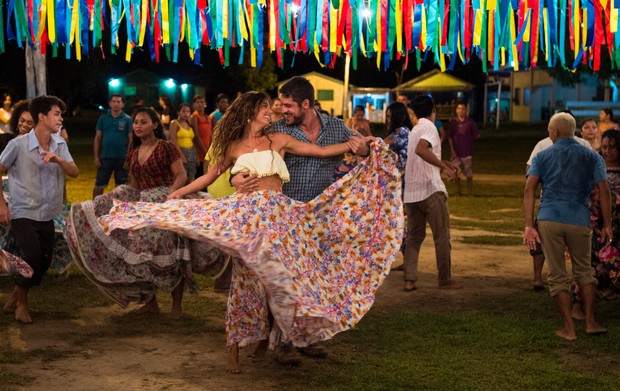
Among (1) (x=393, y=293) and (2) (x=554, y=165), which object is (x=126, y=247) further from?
(2) (x=554, y=165)

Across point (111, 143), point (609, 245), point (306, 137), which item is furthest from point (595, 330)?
point (111, 143)

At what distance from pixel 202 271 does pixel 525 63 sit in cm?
359

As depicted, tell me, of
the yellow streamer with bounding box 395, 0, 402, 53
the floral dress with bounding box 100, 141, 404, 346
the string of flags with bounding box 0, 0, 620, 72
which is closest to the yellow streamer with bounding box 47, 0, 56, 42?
the string of flags with bounding box 0, 0, 620, 72

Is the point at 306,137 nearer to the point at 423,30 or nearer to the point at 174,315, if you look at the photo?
the point at 174,315

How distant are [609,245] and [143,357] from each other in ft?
12.6

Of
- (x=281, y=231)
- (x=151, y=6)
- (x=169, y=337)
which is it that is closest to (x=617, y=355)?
(x=281, y=231)

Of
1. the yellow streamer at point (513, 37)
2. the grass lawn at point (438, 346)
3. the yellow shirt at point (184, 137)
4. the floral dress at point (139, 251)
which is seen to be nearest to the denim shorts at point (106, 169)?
the yellow shirt at point (184, 137)

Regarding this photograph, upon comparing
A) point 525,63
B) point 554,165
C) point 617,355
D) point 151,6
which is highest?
point 151,6

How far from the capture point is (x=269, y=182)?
20.5 ft

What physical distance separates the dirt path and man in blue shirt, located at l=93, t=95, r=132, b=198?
195 inches

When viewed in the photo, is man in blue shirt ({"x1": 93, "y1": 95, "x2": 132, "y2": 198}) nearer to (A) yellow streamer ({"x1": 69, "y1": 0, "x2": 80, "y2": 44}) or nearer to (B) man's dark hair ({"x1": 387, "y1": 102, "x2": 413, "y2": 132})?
(A) yellow streamer ({"x1": 69, "y1": 0, "x2": 80, "y2": 44})

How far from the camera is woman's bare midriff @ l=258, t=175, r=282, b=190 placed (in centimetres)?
622

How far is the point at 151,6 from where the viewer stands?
28.3ft

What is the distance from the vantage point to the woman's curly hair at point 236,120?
6.41 metres
